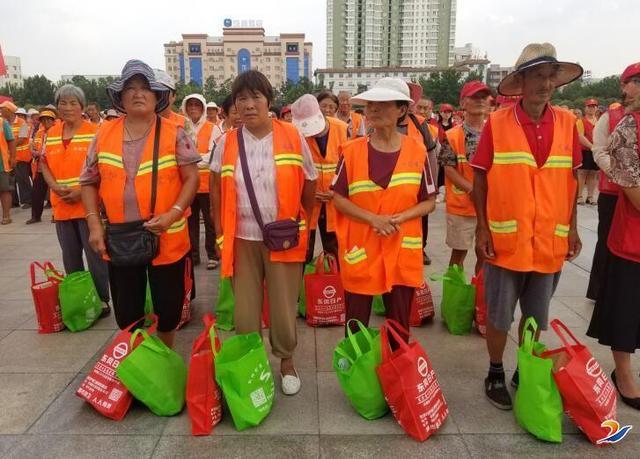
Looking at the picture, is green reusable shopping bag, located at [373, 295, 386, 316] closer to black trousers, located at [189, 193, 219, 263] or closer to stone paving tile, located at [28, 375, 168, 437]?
stone paving tile, located at [28, 375, 168, 437]

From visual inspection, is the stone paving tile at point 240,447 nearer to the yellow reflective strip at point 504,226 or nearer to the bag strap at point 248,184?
the bag strap at point 248,184

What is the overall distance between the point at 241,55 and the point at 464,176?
124330mm

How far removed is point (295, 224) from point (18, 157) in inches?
367

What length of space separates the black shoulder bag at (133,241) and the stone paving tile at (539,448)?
6.74ft

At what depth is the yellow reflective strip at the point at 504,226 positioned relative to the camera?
8.88 feet

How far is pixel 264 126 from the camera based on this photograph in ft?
9.45

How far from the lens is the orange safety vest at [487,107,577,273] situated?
264cm

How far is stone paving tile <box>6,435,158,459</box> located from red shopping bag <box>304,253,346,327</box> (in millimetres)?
1750

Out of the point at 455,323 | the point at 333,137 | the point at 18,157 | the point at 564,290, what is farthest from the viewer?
the point at 18,157

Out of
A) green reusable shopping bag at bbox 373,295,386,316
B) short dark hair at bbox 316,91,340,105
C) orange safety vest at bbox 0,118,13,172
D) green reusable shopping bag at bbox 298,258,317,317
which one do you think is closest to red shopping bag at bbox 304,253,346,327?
green reusable shopping bag at bbox 298,258,317,317

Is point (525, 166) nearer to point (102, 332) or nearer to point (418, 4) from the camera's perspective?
point (102, 332)

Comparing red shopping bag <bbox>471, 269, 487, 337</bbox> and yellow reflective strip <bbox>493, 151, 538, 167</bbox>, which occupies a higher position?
yellow reflective strip <bbox>493, 151, 538, 167</bbox>

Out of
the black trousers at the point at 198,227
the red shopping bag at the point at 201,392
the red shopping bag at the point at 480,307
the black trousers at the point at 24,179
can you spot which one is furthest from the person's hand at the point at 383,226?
the black trousers at the point at 24,179

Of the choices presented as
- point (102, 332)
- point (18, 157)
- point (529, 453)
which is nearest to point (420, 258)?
point (529, 453)
